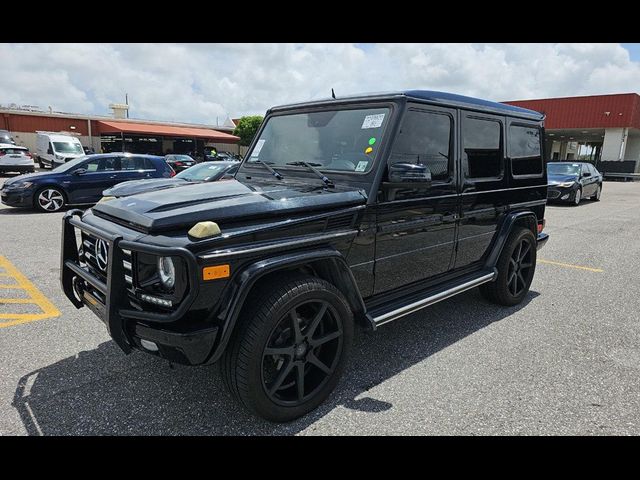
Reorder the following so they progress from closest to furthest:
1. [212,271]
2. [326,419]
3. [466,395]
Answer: [212,271] → [326,419] → [466,395]

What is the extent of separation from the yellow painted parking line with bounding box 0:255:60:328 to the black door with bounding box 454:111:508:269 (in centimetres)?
400

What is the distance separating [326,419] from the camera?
275cm

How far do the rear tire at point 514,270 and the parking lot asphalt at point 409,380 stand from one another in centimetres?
15

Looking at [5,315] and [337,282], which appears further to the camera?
[5,315]

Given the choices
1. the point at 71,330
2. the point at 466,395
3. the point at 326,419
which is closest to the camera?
the point at 326,419

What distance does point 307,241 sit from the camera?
2.66 meters

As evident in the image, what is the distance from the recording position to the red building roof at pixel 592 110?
3091 centimetres

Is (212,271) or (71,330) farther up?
(212,271)

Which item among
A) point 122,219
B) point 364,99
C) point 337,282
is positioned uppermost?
point 364,99

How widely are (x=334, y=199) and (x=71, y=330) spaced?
2.76 m

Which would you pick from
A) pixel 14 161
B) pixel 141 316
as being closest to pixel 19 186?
pixel 141 316

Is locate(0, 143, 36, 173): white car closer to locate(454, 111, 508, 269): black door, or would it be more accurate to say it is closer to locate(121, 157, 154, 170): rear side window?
locate(121, 157, 154, 170): rear side window

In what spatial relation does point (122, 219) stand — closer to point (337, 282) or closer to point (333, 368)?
point (337, 282)

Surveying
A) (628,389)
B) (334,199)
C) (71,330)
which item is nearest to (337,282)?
(334,199)
